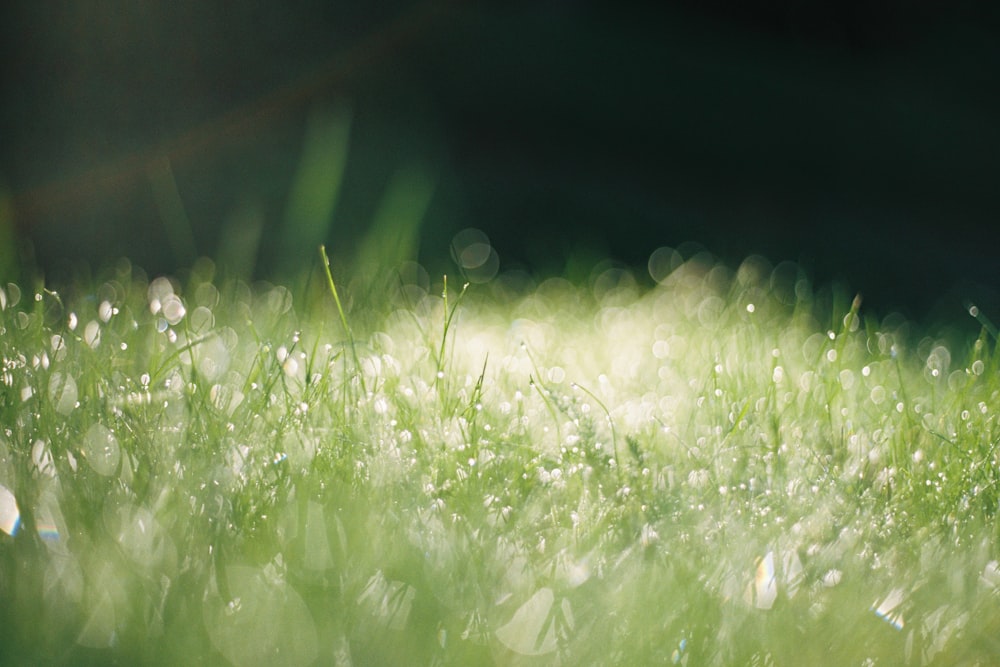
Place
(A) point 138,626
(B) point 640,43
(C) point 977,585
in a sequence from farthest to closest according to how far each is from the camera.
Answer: (B) point 640,43 → (C) point 977,585 → (A) point 138,626

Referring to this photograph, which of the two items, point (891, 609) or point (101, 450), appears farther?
point (101, 450)

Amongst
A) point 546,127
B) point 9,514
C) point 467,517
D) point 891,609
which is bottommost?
point 891,609

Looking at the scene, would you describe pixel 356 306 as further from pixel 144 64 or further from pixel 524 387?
pixel 144 64

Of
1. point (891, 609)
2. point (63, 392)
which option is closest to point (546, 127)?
point (63, 392)

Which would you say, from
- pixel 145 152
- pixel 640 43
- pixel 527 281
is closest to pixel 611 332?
pixel 527 281

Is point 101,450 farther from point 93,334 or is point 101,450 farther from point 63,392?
point 93,334

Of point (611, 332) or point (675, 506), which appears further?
point (611, 332)

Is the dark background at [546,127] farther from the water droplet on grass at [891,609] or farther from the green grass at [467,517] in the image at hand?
the water droplet on grass at [891,609]

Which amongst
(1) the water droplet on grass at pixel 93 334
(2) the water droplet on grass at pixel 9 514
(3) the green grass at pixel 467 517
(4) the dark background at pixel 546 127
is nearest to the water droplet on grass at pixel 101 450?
(3) the green grass at pixel 467 517

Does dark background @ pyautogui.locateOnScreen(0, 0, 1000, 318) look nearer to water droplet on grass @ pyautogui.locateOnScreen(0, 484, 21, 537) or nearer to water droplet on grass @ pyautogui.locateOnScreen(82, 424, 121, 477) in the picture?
water droplet on grass @ pyautogui.locateOnScreen(82, 424, 121, 477)
